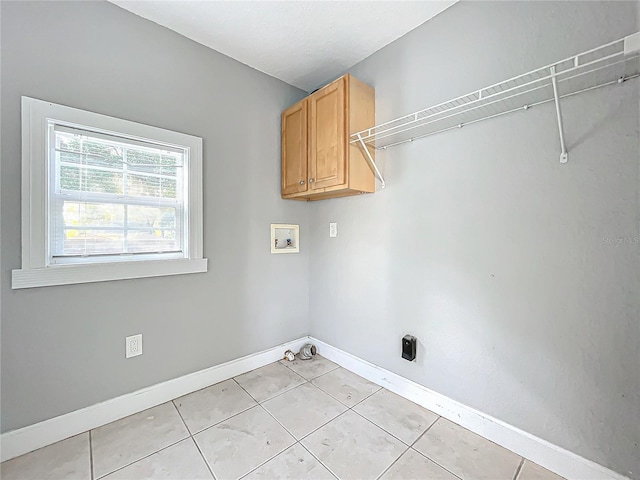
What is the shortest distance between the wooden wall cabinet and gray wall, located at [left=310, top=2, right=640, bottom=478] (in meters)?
0.16

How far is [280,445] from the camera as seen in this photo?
149 centimetres

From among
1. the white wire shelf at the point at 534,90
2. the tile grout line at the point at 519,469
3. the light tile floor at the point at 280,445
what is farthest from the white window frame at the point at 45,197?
the tile grout line at the point at 519,469

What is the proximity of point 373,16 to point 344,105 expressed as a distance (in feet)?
1.78

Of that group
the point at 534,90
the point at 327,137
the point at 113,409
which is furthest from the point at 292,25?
the point at 113,409

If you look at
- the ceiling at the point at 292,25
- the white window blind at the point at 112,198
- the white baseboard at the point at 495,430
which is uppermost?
the ceiling at the point at 292,25

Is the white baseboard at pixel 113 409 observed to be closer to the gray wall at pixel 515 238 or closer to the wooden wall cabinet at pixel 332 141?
the gray wall at pixel 515 238

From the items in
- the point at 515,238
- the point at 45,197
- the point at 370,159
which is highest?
the point at 370,159

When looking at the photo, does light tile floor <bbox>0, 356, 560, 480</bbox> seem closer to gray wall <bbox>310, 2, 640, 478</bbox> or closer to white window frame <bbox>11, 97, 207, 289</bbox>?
gray wall <bbox>310, 2, 640, 478</bbox>

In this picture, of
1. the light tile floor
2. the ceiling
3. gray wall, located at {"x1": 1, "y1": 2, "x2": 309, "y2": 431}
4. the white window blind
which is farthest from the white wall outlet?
the ceiling

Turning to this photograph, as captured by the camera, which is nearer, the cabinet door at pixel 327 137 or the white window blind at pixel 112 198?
the white window blind at pixel 112 198

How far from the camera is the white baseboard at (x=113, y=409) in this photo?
4.67ft

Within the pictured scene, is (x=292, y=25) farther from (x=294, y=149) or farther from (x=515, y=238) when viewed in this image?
(x=515, y=238)

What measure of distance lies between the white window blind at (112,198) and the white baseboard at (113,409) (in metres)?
0.87

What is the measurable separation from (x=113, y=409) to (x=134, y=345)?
1.21 feet
